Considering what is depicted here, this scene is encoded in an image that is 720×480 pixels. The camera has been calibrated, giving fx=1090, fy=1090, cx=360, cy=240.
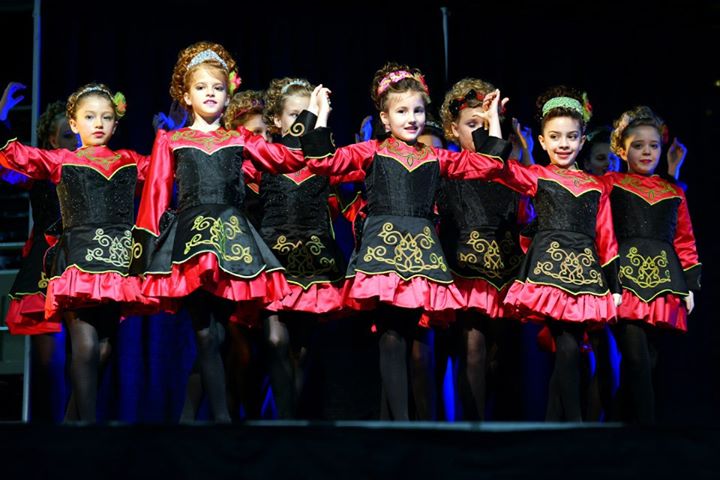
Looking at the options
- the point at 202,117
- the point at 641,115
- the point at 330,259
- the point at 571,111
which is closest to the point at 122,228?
the point at 202,117

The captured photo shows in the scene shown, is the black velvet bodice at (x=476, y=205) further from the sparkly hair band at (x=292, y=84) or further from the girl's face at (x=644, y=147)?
the sparkly hair band at (x=292, y=84)

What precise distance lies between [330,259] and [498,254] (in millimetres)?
702

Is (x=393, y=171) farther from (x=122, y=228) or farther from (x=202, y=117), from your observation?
(x=122, y=228)

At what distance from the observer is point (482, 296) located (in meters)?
4.36

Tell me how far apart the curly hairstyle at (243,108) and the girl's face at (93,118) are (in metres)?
0.66

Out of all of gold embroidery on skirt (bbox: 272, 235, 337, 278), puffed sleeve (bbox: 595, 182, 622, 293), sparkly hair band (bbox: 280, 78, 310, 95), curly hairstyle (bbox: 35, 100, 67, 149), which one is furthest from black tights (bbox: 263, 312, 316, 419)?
curly hairstyle (bbox: 35, 100, 67, 149)

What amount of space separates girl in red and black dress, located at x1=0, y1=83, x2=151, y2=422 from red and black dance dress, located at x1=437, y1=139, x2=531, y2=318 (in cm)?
127

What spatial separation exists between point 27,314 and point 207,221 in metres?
1.01

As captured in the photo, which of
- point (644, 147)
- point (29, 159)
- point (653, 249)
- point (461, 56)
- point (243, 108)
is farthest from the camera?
point (461, 56)

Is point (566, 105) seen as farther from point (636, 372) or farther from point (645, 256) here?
point (636, 372)

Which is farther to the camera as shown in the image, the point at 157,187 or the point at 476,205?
the point at 476,205

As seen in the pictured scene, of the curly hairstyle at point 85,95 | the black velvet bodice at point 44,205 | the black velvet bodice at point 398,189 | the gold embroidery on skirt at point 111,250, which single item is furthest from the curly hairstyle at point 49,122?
the black velvet bodice at point 398,189

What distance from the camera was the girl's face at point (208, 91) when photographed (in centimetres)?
387

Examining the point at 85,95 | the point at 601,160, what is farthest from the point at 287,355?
Result: the point at 601,160
